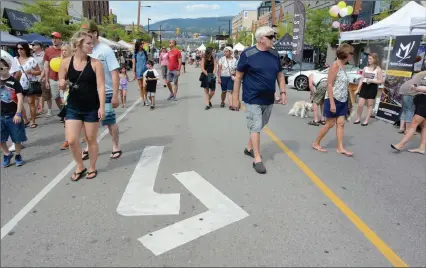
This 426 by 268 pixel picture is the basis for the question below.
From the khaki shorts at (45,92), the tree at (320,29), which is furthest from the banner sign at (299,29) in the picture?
the khaki shorts at (45,92)

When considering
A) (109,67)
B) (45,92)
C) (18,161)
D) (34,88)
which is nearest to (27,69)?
(34,88)

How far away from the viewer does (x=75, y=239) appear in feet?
10.4

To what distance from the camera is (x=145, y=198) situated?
4082 millimetres

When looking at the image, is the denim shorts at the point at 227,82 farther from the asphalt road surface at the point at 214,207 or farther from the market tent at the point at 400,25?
the market tent at the point at 400,25

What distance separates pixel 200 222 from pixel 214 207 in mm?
376

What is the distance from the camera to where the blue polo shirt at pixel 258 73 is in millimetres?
4949

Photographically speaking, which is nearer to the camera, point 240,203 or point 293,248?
point 293,248

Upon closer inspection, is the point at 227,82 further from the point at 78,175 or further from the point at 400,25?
the point at 78,175

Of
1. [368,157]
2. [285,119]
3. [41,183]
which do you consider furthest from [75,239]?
[285,119]

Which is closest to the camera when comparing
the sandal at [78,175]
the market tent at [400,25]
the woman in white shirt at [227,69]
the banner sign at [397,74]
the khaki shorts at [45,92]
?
the sandal at [78,175]

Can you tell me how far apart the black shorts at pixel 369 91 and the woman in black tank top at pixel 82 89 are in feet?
22.5

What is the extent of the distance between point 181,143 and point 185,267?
12.7 feet

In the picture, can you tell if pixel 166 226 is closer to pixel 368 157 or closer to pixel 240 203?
pixel 240 203

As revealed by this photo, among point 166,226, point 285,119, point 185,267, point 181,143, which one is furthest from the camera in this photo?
point 285,119
